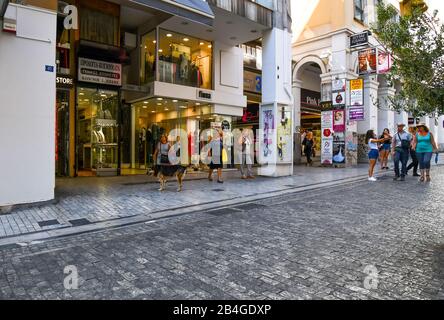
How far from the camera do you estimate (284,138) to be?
14.3 metres

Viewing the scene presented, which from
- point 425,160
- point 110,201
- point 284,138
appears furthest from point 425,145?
point 110,201

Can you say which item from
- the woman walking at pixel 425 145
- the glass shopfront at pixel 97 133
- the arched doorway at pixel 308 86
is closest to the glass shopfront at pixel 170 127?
the glass shopfront at pixel 97 133

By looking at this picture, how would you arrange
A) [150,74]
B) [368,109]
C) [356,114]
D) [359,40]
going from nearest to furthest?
[150,74]
[356,114]
[359,40]
[368,109]

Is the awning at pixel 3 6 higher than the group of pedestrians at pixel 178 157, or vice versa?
the awning at pixel 3 6

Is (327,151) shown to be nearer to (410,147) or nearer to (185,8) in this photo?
(410,147)

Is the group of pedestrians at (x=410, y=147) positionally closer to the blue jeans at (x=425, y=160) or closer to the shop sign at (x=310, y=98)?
the blue jeans at (x=425, y=160)

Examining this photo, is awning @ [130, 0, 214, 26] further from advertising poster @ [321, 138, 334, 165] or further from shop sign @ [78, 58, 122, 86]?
advertising poster @ [321, 138, 334, 165]

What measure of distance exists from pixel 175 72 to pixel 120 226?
35.9ft

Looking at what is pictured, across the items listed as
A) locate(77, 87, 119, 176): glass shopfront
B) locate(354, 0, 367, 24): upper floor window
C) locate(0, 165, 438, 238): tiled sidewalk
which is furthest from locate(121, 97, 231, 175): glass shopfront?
locate(354, 0, 367, 24): upper floor window

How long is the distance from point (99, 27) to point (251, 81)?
9991 mm

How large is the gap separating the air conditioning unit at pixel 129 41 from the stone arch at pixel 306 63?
38.6 ft

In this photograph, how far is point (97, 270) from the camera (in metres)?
3.78

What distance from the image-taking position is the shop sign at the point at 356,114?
18188 millimetres

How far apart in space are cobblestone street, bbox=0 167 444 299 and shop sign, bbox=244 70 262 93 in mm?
14475
